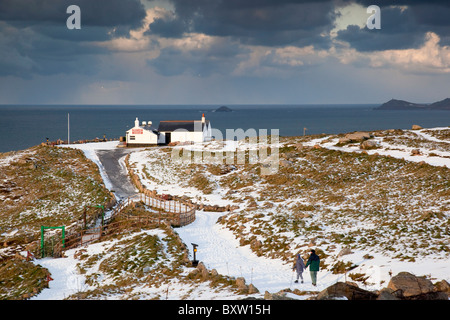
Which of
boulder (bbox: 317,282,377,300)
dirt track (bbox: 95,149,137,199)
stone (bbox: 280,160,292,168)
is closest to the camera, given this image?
boulder (bbox: 317,282,377,300)

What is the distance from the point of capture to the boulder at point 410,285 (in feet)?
54.4

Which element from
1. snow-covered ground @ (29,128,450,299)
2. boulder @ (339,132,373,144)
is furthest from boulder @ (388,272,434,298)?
boulder @ (339,132,373,144)

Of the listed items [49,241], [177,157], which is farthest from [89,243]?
[177,157]

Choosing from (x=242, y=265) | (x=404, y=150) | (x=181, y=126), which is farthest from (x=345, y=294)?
(x=181, y=126)

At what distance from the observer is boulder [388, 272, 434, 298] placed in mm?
16578

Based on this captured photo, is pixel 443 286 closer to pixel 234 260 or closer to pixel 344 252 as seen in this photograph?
pixel 344 252

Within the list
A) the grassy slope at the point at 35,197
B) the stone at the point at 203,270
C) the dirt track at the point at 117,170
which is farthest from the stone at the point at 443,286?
the dirt track at the point at 117,170

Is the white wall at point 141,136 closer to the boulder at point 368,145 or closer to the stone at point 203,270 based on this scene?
the boulder at point 368,145

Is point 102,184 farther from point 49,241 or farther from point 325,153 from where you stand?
point 325,153

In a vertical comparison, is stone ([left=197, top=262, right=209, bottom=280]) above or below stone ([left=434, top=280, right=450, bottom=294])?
below

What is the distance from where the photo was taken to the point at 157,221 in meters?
38.6

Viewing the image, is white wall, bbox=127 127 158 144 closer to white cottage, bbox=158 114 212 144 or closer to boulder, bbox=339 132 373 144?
white cottage, bbox=158 114 212 144

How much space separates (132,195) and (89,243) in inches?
601

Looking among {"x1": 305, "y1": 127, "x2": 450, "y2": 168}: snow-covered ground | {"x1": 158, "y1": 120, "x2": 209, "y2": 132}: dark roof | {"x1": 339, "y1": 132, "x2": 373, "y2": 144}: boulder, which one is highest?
{"x1": 158, "y1": 120, "x2": 209, "y2": 132}: dark roof
